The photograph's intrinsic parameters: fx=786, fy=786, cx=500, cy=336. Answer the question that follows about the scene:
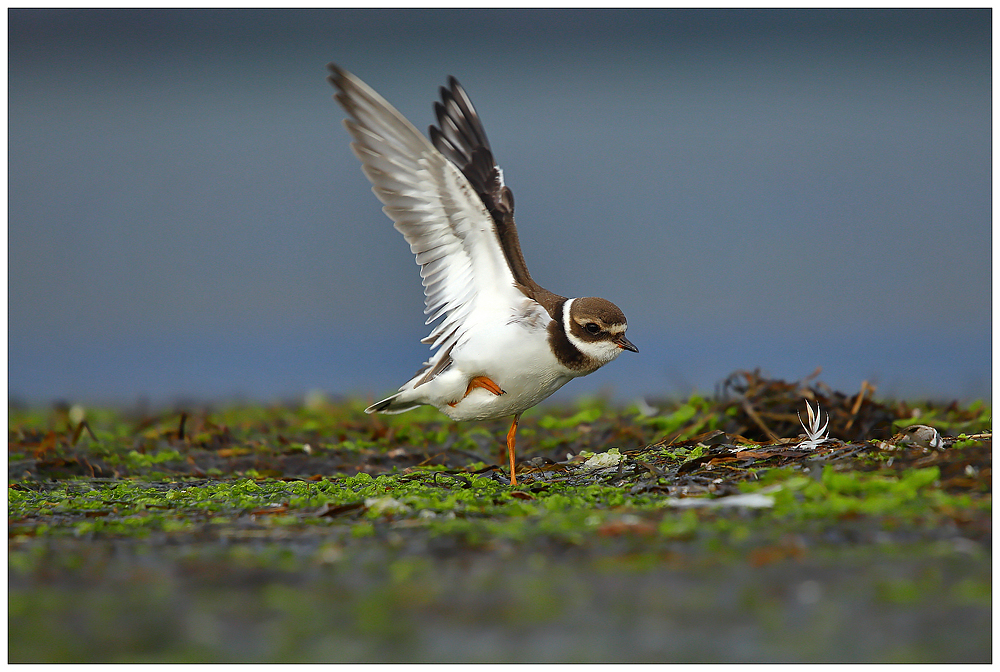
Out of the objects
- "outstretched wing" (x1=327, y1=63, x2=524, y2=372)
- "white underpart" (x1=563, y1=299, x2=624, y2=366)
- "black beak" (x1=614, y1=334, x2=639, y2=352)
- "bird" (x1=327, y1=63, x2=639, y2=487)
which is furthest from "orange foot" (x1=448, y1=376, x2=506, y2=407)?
"black beak" (x1=614, y1=334, x2=639, y2=352)

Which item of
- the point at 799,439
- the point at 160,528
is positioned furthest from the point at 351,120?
the point at 799,439

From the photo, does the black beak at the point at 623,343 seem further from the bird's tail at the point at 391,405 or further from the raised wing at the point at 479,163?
the bird's tail at the point at 391,405

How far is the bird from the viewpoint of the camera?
17.4 ft

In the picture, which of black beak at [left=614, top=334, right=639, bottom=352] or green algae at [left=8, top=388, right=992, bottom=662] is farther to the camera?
black beak at [left=614, top=334, right=639, bottom=352]

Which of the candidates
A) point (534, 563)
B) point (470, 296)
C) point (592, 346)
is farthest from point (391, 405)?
point (534, 563)

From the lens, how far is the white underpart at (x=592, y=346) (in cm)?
530

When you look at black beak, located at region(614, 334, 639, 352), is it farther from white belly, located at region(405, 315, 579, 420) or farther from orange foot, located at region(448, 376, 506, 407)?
orange foot, located at region(448, 376, 506, 407)

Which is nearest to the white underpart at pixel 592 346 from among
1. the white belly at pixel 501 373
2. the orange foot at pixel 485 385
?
the white belly at pixel 501 373

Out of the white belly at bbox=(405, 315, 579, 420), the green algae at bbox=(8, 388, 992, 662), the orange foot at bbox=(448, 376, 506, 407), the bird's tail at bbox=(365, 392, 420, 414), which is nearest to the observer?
the green algae at bbox=(8, 388, 992, 662)

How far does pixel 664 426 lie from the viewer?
6914 mm

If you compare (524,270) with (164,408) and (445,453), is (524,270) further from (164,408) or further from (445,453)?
(164,408)

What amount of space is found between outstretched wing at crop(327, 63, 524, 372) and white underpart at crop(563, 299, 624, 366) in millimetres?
413

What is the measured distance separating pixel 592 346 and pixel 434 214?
1.44 m

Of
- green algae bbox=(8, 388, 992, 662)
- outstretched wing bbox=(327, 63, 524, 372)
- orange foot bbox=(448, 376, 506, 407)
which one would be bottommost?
green algae bbox=(8, 388, 992, 662)
